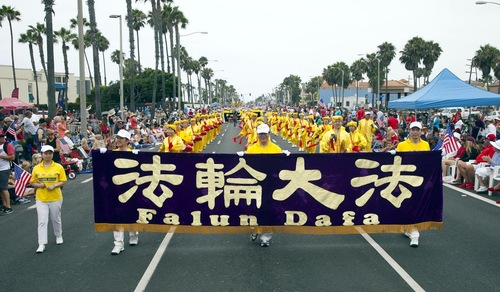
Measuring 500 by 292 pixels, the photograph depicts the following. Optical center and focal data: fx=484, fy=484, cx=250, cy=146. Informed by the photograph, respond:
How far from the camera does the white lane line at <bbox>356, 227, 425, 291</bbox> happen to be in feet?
18.8

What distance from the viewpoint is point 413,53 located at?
2494 inches

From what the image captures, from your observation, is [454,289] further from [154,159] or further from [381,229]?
[154,159]

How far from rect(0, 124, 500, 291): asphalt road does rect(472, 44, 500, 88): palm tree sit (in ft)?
204

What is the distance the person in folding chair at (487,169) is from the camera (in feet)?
37.7

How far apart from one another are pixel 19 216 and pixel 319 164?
654 cm

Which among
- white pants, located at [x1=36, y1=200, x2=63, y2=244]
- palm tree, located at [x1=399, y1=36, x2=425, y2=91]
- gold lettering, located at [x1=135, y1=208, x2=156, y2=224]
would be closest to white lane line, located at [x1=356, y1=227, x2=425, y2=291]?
gold lettering, located at [x1=135, y1=208, x2=156, y2=224]

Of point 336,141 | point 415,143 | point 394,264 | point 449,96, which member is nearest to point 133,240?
point 394,264

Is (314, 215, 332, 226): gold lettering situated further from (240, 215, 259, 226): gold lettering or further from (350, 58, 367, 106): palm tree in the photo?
(350, 58, 367, 106): palm tree

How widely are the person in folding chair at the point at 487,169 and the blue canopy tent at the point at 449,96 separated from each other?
792cm

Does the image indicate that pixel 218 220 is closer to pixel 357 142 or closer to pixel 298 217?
pixel 298 217

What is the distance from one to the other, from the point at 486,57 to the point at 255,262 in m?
65.9

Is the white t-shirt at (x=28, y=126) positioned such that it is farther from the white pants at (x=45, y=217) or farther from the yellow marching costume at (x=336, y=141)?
the yellow marching costume at (x=336, y=141)

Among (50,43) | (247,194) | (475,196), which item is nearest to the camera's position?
(247,194)

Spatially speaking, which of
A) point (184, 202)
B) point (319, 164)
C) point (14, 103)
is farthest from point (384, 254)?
point (14, 103)
